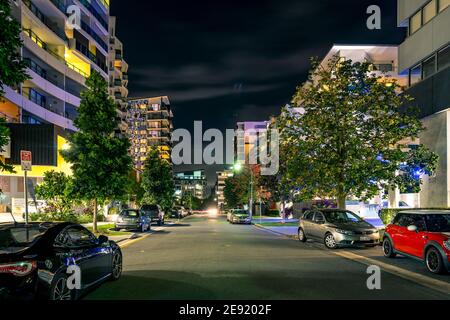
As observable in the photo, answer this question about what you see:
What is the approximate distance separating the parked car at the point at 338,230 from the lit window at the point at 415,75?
11.0 meters

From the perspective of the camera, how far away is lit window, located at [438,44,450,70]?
2153cm

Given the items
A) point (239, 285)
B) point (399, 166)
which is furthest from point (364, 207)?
point (239, 285)

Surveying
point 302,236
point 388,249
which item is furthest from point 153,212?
point 388,249

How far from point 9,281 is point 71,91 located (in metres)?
54.5

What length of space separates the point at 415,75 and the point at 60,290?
2430cm

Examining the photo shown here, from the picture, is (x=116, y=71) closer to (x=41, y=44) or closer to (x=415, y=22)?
(x=41, y=44)

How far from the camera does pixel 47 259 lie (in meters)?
6.78

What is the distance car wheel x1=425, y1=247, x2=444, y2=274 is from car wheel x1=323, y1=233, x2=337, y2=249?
593 centimetres

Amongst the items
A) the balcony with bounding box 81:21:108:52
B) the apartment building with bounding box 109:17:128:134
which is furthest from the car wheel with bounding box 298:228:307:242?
the apartment building with bounding box 109:17:128:134

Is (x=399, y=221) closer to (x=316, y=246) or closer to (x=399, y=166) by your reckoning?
(x=316, y=246)

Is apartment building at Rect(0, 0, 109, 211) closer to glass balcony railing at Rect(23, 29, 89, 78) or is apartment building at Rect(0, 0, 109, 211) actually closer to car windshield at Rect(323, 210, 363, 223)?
glass balcony railing at Rect(23, 29, 89, 78)

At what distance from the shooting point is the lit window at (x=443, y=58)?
848 inches

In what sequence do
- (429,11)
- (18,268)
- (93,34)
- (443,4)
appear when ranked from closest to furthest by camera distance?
(18,268) → (443,4) → (429,11) → (93,34)

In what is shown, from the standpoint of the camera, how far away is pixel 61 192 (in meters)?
28.0
